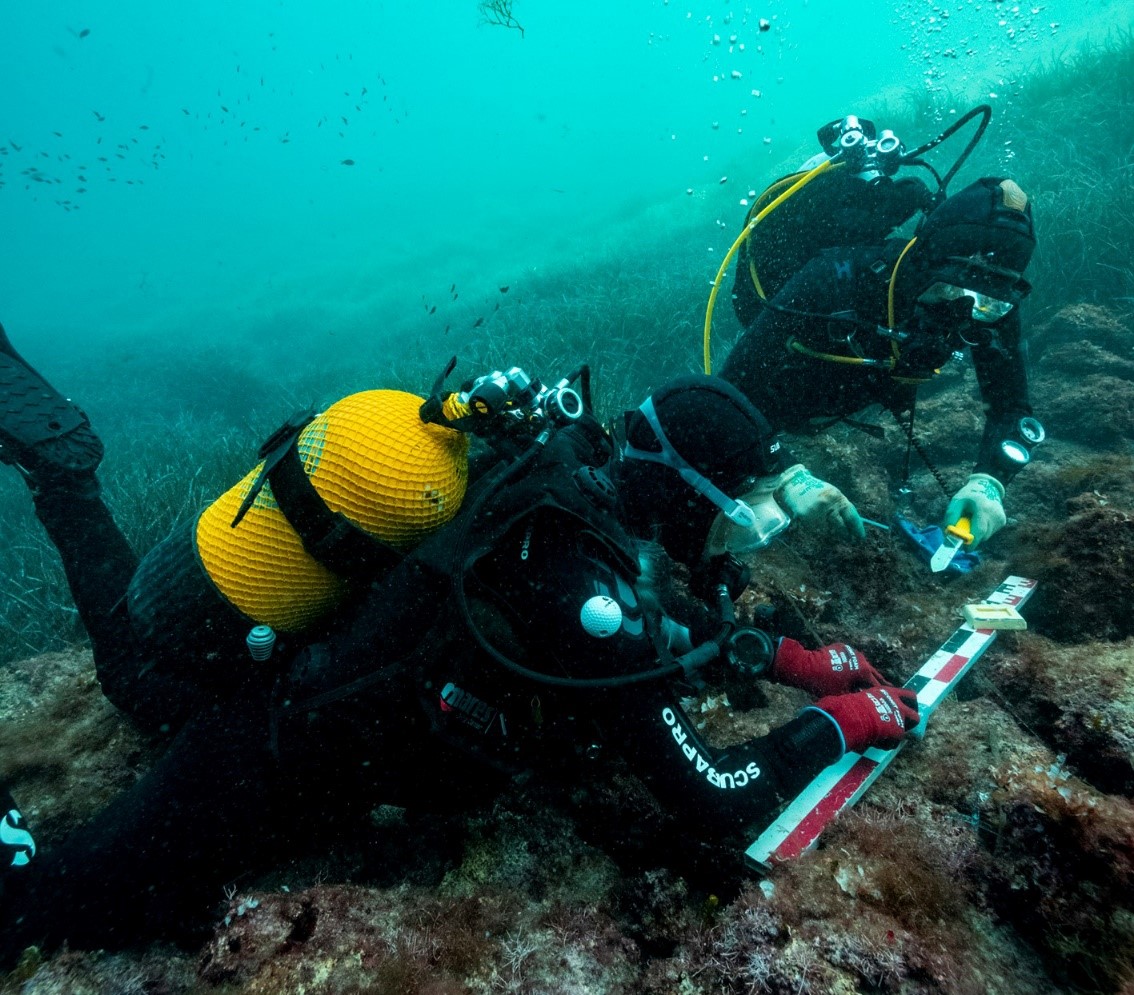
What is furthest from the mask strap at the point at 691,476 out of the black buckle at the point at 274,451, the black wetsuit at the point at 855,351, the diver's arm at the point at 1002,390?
the diver's arm at the point at 1002,390

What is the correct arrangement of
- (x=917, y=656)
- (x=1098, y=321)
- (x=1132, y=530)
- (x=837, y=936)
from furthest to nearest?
(x=1098, y=321) < (x=917, y=656) < (x=1132, y=530) < (x=837, y=936)

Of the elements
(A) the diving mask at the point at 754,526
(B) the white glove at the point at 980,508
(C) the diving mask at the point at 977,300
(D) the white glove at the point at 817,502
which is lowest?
(B) the white glove at the point at 980,508

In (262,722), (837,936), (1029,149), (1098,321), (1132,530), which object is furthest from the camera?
(1029,149)

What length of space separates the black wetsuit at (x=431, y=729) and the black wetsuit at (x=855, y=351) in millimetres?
2214

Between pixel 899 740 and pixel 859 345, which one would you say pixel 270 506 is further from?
pixel 859 345

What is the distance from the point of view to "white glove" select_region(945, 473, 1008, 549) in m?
3.15

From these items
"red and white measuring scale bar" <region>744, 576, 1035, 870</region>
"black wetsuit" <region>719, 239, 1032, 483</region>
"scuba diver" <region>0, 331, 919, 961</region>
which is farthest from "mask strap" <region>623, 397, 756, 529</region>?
"black wetsuit" <region>719, 239, 1032, 483</region>

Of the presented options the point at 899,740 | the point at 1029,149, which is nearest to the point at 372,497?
the point at 899,740

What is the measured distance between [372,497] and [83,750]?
2307 millimetres

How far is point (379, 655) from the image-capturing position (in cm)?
200

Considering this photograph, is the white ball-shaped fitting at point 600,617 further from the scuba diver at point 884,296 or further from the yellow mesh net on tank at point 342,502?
the scuba diver at point 884,296

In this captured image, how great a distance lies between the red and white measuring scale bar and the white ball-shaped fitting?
956 millimetres

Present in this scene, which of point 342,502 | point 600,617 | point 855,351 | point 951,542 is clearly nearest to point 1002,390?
point 855,351

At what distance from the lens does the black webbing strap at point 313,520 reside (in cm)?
192
